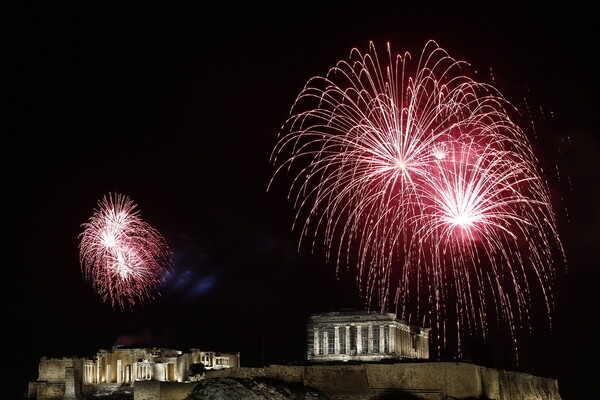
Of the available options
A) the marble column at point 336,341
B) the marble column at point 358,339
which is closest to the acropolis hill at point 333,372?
the marble column at point 336,341

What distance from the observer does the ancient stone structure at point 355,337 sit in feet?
250

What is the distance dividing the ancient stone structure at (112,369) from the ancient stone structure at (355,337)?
12.0 meters

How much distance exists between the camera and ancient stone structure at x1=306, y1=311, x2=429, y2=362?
2995 inches

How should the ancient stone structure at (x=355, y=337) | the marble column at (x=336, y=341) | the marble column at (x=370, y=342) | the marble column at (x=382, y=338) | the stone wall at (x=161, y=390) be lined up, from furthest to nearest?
the marble column at (x=336, y=341), the marble column at (x=370, y=342), the ancient stone structure at (x=355, y=337), the marble column at (x=382, y=338), the stone wall at (x=161, y=390)

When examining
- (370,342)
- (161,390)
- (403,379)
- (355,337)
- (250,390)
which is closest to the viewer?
(250,390)

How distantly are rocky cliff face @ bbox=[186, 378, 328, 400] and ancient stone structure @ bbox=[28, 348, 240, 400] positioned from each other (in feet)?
60.9

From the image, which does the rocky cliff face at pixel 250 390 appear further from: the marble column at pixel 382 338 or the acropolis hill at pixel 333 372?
the marble column at pixel 382 338

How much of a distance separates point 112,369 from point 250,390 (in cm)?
2694

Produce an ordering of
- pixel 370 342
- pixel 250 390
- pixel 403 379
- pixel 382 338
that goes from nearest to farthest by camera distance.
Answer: pixel 250 390
pixel 403 379
pixel 382 338
pixel 370 342

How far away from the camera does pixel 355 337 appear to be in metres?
Answer: 77.2

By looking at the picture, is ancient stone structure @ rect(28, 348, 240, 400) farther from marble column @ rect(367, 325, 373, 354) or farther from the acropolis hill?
marble column @ rect(367, 325, 373, 354)

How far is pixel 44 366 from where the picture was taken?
7569 centimetres

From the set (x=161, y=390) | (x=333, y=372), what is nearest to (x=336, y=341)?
(x=333, y=372)

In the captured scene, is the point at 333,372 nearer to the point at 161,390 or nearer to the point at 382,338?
the point at 161,390
